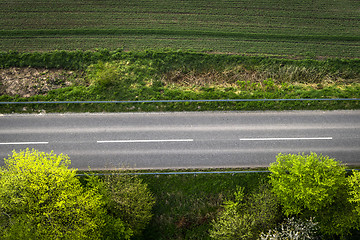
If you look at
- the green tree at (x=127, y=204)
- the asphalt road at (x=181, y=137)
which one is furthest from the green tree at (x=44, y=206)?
the asphalt road at (x=181, y=137)

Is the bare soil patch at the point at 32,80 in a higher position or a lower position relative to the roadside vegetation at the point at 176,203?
higher

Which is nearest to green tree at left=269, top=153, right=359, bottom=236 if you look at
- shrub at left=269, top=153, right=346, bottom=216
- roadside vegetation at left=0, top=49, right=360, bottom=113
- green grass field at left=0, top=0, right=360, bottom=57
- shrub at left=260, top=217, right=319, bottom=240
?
shrub at left=269, top=153, right=346, bottom=216

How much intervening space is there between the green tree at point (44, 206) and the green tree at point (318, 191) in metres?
17.8

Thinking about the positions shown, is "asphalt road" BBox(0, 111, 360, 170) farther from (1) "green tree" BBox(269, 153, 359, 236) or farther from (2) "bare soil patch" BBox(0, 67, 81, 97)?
(1) "green tree" BBox(269, 153, 359, 236)

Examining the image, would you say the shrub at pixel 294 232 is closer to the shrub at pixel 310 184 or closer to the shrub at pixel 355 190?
the shrub at pixel 310 184

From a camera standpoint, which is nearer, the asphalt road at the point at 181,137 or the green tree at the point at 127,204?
the green tree at the point at 127,204

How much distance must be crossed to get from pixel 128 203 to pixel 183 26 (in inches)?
936

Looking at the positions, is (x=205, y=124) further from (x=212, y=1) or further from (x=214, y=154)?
(x=212, y=1)

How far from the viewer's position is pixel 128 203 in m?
24.0

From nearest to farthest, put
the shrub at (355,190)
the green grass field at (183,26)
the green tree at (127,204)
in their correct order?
the shrub at (355,190), the green tree at (127,204), the green grass field at (183,26)

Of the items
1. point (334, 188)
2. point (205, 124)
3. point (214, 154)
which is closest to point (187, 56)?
point (205, 124)

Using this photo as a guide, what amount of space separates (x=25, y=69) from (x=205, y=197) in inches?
1068

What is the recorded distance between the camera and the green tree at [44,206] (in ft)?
69.7

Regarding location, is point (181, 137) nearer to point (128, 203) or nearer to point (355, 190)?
point (128, 203)
